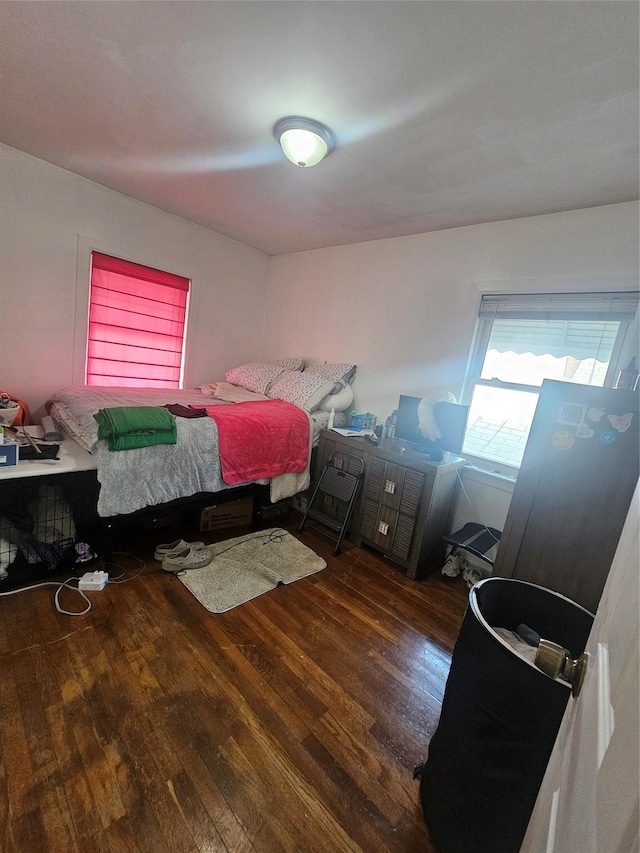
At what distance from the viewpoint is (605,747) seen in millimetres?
417

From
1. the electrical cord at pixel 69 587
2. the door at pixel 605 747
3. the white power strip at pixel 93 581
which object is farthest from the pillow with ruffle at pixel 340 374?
the door at pixel 605 747

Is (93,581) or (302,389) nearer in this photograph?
(93,581)

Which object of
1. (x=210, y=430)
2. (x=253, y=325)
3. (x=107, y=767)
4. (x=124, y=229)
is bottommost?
(x=107, y=767)

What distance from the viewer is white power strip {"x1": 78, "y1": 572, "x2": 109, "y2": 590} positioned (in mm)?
2002

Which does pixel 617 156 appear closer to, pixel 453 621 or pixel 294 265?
pixel 453 621

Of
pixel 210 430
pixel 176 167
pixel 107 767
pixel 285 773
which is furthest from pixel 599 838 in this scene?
pixel 176 167

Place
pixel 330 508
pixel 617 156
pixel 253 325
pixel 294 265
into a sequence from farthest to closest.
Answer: pixel 253 325
pixel 294 265
pixel 330 508
pixel 617 156

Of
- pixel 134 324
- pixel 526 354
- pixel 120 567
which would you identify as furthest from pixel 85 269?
pixel 526 354

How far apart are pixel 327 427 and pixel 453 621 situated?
5.67ft

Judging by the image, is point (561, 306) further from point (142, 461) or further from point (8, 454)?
point (8, 454)

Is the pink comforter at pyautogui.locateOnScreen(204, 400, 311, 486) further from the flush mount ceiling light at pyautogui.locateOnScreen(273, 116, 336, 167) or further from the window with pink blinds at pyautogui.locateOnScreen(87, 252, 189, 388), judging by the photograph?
the flush mount ceiling light at pyautogui.locateOnScreen(273, 116, 336, 167)

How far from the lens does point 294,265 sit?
399cm

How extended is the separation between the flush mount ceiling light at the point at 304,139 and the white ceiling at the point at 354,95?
47 millimetres

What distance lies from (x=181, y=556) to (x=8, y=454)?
1.11m
